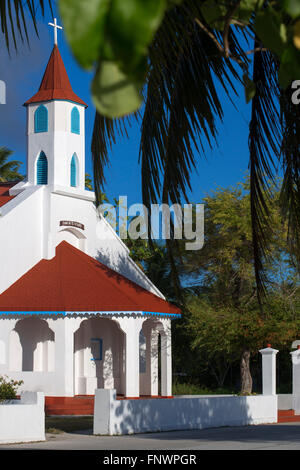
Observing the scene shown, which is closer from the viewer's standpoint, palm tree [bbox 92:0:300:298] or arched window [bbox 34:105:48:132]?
palm tree [bbox 92:0:300:298]

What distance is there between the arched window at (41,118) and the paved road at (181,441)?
46.0 feet

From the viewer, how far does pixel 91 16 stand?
138 cm

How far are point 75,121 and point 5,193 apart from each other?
13.8 ft

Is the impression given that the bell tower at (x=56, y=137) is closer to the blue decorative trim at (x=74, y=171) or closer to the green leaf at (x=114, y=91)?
the blue decorative trim at (x=74, y=171)

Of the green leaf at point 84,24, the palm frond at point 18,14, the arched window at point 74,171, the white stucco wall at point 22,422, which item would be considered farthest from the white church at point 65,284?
the green leaf at point 84,24

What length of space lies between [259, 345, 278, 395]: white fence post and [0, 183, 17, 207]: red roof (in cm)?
1099

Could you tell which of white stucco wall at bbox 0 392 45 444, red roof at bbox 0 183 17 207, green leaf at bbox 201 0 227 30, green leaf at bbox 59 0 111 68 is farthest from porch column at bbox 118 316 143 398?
green leaf at bbox 59 0 111 68

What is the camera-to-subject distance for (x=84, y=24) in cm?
138

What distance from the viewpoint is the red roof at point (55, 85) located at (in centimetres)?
2828

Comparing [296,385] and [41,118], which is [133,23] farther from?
[41,118]

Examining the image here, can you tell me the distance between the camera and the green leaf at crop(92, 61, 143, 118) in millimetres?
1473

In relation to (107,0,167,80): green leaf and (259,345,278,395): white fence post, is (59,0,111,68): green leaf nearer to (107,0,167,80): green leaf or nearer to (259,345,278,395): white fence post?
(107,0,167,80): green leaf

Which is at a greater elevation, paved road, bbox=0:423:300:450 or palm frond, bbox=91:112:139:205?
palm frond, bbox=91:112:139:205

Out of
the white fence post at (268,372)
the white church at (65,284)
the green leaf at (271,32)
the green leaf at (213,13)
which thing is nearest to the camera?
the green leaf at (271,32)
